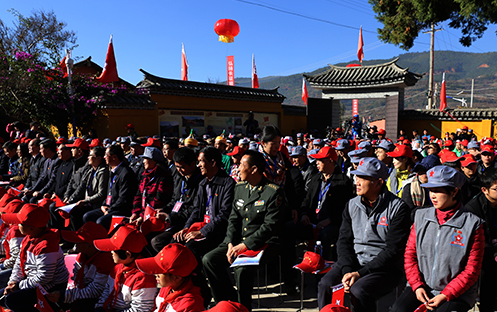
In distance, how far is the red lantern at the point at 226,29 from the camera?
14494mm

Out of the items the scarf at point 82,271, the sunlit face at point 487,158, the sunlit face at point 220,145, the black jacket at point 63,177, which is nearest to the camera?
the scarf at point 82,271

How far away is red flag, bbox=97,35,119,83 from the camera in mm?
13797

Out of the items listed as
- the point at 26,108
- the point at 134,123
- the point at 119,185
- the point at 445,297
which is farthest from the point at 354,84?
the point at 445,297

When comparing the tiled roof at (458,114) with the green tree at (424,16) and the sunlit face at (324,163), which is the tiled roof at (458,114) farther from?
the sunlit face at (324,163)

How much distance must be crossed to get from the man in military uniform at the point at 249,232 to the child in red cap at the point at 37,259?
144 centimetres

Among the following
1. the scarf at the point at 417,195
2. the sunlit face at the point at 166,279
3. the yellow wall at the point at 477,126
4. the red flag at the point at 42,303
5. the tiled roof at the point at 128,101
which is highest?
the tiled roof at the point at 128,101

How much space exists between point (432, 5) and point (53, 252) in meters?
12.5

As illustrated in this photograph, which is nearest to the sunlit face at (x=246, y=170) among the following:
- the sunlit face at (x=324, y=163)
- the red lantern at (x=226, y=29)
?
the sunlit face at (x=324, y=163)

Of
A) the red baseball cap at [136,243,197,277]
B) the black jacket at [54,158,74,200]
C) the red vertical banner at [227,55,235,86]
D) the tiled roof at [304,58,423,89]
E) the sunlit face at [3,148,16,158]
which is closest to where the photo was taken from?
the red baseball cap at [136,243,197,277]

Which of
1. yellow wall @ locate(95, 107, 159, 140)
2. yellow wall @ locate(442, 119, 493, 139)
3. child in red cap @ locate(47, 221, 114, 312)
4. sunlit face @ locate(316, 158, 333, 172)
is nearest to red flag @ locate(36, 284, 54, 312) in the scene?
child in red cap @ locate(47, 221, 114, 312)

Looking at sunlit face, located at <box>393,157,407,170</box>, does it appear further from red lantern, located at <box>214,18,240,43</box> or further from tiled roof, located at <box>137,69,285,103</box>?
tiled roof, located at <box>137,69,285,103</box>

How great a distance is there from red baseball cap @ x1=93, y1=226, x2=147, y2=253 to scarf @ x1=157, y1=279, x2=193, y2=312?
1.73 ft

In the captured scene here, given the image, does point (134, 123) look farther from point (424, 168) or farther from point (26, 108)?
point (424, 168)

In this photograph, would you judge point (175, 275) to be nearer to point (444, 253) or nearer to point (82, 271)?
point (82, 271)
